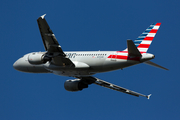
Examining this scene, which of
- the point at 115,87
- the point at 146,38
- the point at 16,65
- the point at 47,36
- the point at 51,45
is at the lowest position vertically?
the point at 115,87

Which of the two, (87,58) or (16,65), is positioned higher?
(16,65)

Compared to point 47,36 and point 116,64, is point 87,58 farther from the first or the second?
point 47,36

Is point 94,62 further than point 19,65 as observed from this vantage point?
No

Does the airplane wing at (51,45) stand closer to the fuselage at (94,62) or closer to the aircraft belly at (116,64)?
the fuselage at (94,62)

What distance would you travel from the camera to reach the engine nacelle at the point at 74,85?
150 ft

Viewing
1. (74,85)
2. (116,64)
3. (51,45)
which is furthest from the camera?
(74,85)

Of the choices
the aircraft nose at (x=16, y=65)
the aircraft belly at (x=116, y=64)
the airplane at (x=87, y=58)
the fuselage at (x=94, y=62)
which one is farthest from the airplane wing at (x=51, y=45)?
the aircraft nose at (x=16, y=65)

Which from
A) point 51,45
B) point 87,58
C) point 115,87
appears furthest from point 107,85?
point 51,45

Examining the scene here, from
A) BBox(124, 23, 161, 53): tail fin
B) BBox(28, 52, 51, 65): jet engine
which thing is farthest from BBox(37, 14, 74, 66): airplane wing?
BBox(124, 23, 161, 53): tail fin

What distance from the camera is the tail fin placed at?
1491 inches

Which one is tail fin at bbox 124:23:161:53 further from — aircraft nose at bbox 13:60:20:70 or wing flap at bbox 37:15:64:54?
aircraft nose at bbox 13:60:20:70

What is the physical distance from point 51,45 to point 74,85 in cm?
1149

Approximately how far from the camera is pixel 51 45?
35.6m

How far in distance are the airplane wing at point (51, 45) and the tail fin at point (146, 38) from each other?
820 cm
